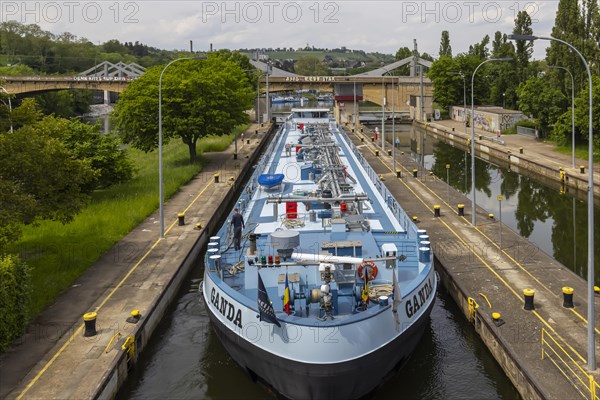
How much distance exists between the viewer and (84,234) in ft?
85.0

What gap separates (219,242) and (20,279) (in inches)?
234

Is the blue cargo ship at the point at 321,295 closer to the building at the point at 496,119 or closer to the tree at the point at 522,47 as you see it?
the building at the point at 496,119

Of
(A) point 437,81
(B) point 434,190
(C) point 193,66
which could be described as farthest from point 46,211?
(A) point 437,81

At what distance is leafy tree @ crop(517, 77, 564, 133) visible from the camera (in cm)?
5475

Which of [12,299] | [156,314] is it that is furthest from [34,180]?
[156,314]

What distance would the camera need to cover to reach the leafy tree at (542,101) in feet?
180

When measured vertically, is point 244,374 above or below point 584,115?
below

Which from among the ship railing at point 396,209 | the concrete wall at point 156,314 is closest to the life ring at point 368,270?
the ship railing at point 396,209

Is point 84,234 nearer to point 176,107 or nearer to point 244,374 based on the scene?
point 244,374

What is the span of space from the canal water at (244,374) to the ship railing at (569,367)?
1.34 meters

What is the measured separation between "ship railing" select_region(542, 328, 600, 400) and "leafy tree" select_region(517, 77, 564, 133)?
43586 millimetres

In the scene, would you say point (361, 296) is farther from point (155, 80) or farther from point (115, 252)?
point (155, 80)

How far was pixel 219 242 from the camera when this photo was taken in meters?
19.0

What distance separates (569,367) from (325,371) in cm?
604
